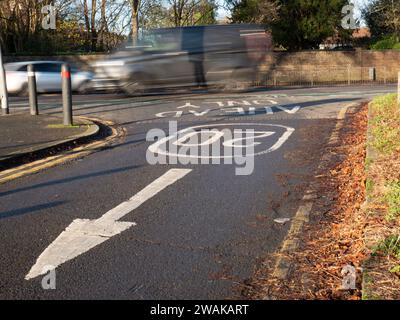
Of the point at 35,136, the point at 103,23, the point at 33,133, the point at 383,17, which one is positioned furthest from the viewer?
the point at 103,23

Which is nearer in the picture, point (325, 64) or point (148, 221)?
point (148, 221)

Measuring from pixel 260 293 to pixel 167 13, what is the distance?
→ 4915 cm

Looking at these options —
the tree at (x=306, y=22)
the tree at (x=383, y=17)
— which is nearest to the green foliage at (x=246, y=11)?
the tree at (x=306, y=22)

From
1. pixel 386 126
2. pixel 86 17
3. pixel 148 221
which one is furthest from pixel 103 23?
pixel 148 221

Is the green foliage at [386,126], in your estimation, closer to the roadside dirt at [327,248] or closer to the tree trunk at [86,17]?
the roadside dirt at [327,248]

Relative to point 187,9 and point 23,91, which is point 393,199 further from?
point 187,9

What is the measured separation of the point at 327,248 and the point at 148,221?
1.69 m

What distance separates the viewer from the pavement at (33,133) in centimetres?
810

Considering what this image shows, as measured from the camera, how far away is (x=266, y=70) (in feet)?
98.0

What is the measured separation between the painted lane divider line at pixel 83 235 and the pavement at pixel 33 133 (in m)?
2.84

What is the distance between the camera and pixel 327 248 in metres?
4.12

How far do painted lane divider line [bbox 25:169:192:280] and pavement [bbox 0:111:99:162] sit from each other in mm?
2838

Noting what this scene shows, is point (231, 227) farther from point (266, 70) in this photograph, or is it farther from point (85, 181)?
point (266, 70)
